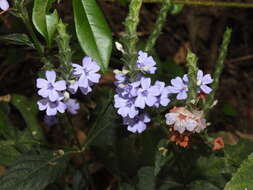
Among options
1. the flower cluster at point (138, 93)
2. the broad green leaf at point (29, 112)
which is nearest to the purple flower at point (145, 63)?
the flower cluster at point (138, 93)

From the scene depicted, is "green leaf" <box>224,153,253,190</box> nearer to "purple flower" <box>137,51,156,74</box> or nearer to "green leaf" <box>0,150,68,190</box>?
"purple flower" <box>137,51,156,74</box>

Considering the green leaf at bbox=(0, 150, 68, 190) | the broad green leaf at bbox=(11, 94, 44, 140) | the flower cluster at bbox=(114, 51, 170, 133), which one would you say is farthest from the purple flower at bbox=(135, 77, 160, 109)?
the broad green leaf at bbox=(11, 94, 44, 140)

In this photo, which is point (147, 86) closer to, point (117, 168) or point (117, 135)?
point (117, 135)

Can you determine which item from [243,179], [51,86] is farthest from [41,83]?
[243,179]

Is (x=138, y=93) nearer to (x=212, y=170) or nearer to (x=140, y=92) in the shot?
(x=140, y=92)

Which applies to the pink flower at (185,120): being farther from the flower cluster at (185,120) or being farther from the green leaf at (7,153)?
the green leaf at (7,153)
